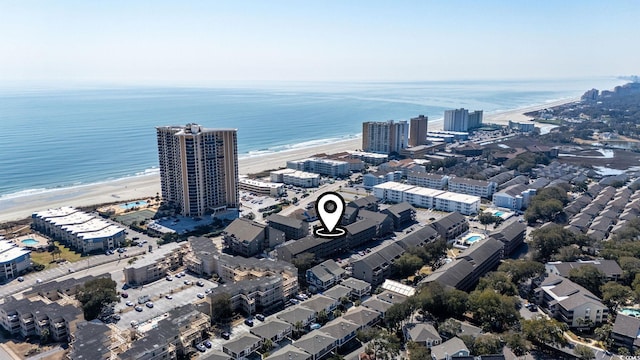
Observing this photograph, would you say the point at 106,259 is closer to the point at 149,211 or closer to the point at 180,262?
the point at 180,262

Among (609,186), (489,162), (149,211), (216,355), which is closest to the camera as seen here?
(216,355)

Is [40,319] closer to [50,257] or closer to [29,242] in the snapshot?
[50,257]

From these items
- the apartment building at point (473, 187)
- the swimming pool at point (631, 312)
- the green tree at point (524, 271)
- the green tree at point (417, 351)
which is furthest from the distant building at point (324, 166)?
the green tree at point (417, 351)

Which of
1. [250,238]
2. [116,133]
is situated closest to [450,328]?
[250,238]

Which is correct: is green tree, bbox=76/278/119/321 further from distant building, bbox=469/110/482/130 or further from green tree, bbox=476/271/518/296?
distant building, bbox=469/110/482/130

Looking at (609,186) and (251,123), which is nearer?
(609,186)

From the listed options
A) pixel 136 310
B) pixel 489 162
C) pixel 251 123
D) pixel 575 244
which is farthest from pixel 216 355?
pixel 251 123
